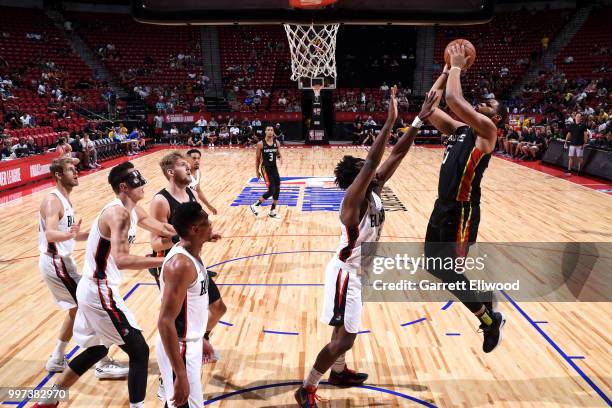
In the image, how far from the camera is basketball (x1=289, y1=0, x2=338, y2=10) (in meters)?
6.68

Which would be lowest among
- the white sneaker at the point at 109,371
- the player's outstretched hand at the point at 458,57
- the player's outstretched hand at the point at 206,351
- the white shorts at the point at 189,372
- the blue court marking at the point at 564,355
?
the blue court marking at the point at 564,355

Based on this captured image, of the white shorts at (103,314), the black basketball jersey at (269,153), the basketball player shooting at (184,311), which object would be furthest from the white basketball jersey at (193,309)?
the black basketball jersey at (269,153)

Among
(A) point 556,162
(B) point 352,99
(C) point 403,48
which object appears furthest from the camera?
(C) point 403,48

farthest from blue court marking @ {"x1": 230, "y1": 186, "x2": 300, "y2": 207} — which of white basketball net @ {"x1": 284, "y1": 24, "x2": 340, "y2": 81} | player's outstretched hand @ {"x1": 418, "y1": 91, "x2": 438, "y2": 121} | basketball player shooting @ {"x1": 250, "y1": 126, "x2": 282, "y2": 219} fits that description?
player's outstretched hand @ {"x1": 418, "y1": 91, "x2": 438, "y2": 121}

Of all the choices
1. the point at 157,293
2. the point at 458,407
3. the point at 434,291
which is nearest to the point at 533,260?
the point at 434,291

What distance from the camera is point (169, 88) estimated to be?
28.2 metres

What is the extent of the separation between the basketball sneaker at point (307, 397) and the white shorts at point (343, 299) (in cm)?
51

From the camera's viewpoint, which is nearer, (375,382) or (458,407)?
(458,407)

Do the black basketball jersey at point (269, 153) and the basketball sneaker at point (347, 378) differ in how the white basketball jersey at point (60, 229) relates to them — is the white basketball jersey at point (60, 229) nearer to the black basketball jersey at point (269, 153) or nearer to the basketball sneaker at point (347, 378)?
the basketball sneaker at point (347, 378)

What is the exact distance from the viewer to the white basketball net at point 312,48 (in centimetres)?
852

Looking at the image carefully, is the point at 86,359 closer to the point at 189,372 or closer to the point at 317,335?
the point at 189,372

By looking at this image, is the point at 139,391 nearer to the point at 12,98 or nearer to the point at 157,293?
the point at 157,293

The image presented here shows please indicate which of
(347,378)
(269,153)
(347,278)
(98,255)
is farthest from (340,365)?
(269,153)

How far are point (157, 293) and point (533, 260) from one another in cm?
508
